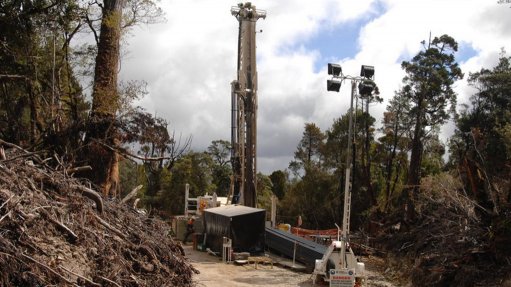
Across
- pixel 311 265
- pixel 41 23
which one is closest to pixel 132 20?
pixel 41 23

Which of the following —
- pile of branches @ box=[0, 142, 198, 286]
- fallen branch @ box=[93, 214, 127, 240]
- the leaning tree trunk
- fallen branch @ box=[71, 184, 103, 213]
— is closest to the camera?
pile of branches @ box=[0, 142, 198, 286]

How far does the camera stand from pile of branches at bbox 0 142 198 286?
6289mm

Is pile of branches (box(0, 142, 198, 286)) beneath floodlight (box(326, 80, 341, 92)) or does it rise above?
beneath

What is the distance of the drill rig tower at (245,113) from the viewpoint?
24.7 metres

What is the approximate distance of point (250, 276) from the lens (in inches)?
615

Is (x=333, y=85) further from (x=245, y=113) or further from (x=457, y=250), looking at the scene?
(x=245, y=113)

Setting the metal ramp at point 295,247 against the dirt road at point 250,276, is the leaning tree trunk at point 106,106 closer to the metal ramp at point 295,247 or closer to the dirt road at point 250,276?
the dirt road at point 250,276

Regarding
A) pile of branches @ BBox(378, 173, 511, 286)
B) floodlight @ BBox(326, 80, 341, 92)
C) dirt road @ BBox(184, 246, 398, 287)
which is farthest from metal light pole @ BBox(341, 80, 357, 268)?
dirt road @ BBox(184, 246, 398, 287)

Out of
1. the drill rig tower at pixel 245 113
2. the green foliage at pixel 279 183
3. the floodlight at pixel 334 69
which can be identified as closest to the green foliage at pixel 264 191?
the green foliage at pixel 279 183

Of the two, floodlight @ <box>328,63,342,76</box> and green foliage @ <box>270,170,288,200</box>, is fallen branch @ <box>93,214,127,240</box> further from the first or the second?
green foliage @ <box>270,170,288,200</box>

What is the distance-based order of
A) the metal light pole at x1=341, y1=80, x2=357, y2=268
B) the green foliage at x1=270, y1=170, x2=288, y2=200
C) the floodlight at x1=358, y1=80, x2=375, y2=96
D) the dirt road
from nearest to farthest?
the metal light pole at x1=341, y1=80, x2=357, y2=268, the floodlight at x1=358, y1=80, x2=375, y2=96, the dirt road, the green foliage at x1=270, y1=170, x2=288, y2=200

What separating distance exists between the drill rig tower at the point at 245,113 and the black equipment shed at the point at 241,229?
4781mm

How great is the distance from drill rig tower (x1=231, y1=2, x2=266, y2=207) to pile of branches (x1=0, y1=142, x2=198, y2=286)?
14.8m

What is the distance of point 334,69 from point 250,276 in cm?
655
